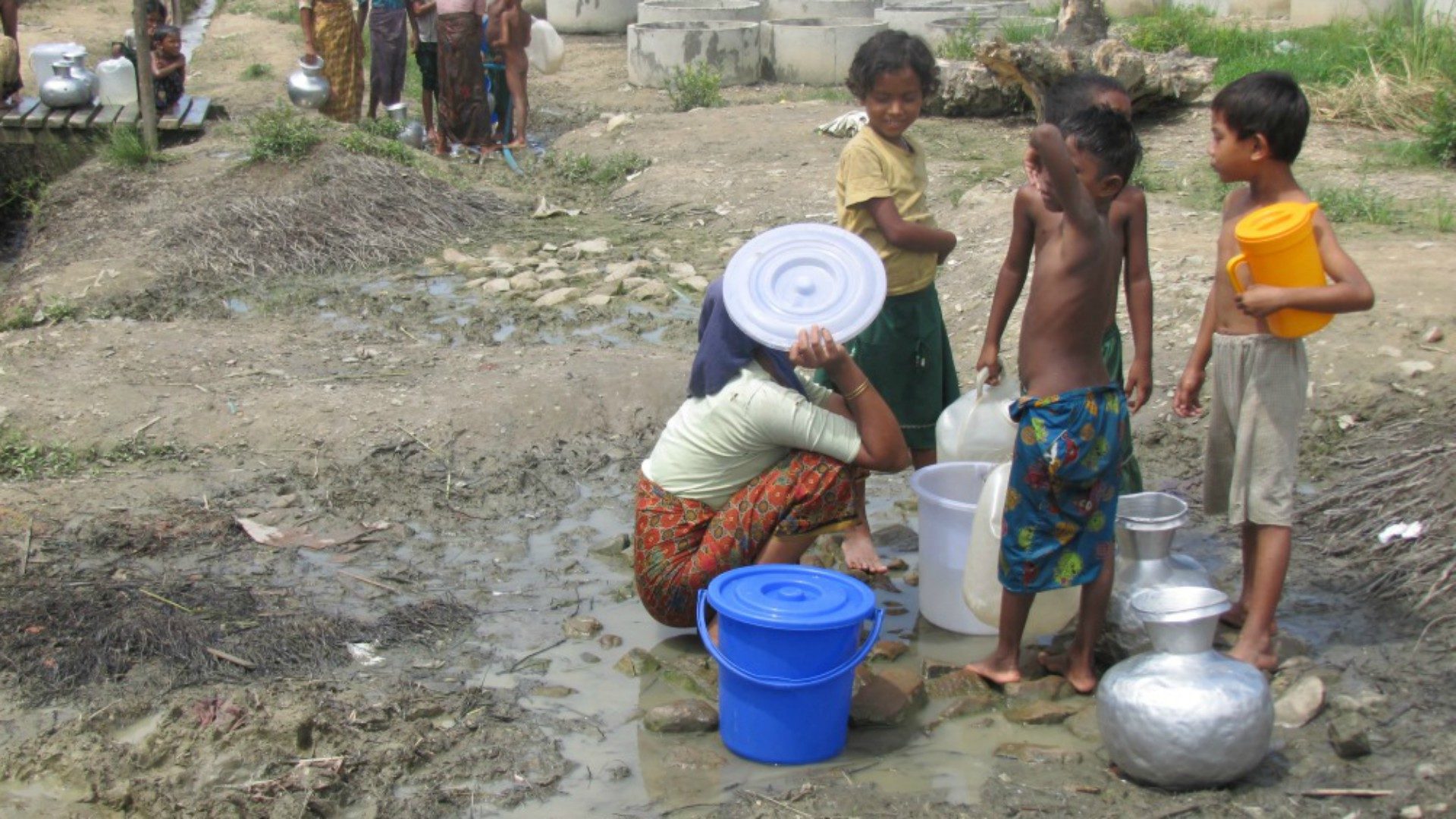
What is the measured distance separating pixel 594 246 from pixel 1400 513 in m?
5.15

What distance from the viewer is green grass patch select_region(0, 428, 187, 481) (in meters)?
4.84

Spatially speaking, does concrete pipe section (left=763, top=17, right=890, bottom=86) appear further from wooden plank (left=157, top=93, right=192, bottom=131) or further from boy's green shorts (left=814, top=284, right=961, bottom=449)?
boy's green shorts (left=814, top=284, right=961, bottom=449)

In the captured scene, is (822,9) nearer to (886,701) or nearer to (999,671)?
(999,671)

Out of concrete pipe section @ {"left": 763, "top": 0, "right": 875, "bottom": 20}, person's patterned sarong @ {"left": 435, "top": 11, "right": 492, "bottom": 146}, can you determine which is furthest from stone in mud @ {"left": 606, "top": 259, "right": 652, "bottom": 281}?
concrete pipe section @ {"left": 763, "top": 0, "right": 875, "bottom": 20}

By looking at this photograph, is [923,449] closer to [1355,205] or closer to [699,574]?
[699,574]

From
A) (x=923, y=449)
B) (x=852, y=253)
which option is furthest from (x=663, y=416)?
(x=852, y=253)

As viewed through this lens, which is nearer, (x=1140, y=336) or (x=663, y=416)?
(x=1140, y=336)

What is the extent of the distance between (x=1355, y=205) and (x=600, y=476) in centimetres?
391

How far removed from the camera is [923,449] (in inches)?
169

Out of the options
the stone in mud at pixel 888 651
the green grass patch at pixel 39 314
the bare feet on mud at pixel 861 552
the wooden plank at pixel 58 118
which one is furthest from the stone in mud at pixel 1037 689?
the wooden plank at pixel 58 118

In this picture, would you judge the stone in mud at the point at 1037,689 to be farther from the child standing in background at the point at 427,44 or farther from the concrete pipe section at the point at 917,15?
the concrete pipe section at the point at 917,15

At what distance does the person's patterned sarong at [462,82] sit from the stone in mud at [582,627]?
750 centimetres

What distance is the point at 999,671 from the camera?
11.1 ft

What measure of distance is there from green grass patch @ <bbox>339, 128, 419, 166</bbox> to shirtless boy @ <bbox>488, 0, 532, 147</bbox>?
1.43m
